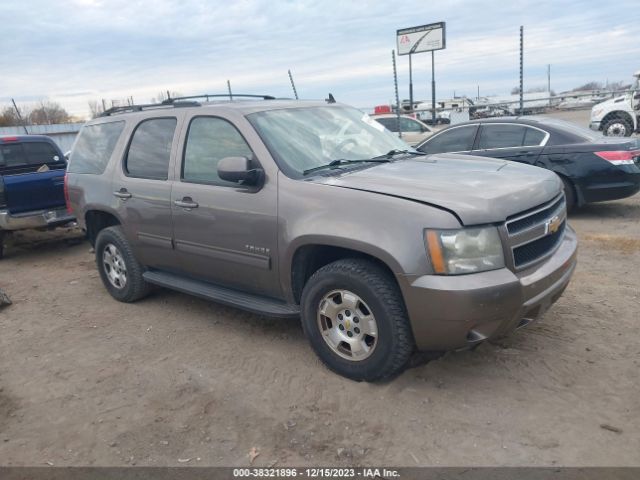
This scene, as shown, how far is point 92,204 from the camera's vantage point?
5.30m

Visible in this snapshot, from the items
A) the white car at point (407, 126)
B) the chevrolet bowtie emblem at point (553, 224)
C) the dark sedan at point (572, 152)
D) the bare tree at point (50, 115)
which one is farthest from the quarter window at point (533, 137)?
the bare tree at point (50, 115)

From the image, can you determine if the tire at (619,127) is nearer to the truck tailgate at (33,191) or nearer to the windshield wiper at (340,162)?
the windshield wiper at (340,162)

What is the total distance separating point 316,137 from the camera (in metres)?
4.13

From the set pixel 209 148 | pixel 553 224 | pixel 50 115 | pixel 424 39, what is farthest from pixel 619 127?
pixel 50 115

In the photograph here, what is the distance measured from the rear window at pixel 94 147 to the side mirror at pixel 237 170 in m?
1.98

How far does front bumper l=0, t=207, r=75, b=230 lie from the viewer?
7.17 metres

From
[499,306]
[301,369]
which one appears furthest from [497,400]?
[301,369]

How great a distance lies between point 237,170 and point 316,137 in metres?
0.80

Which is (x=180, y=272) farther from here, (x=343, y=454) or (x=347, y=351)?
(x=343, y=454)

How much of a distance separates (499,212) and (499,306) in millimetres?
523

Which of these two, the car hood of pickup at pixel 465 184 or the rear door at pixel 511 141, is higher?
the car hood of pickup at pixel 465 184

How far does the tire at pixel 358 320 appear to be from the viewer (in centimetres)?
316

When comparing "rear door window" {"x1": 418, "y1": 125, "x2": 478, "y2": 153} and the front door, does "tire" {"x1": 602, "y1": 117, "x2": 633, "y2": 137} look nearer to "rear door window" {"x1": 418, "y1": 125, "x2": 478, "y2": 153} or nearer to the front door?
"rear door window" {"x1": 418, "y1": 125, "x2": 478, "y2": 153}

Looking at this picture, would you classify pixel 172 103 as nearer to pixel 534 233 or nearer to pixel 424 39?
pixel 534 233
